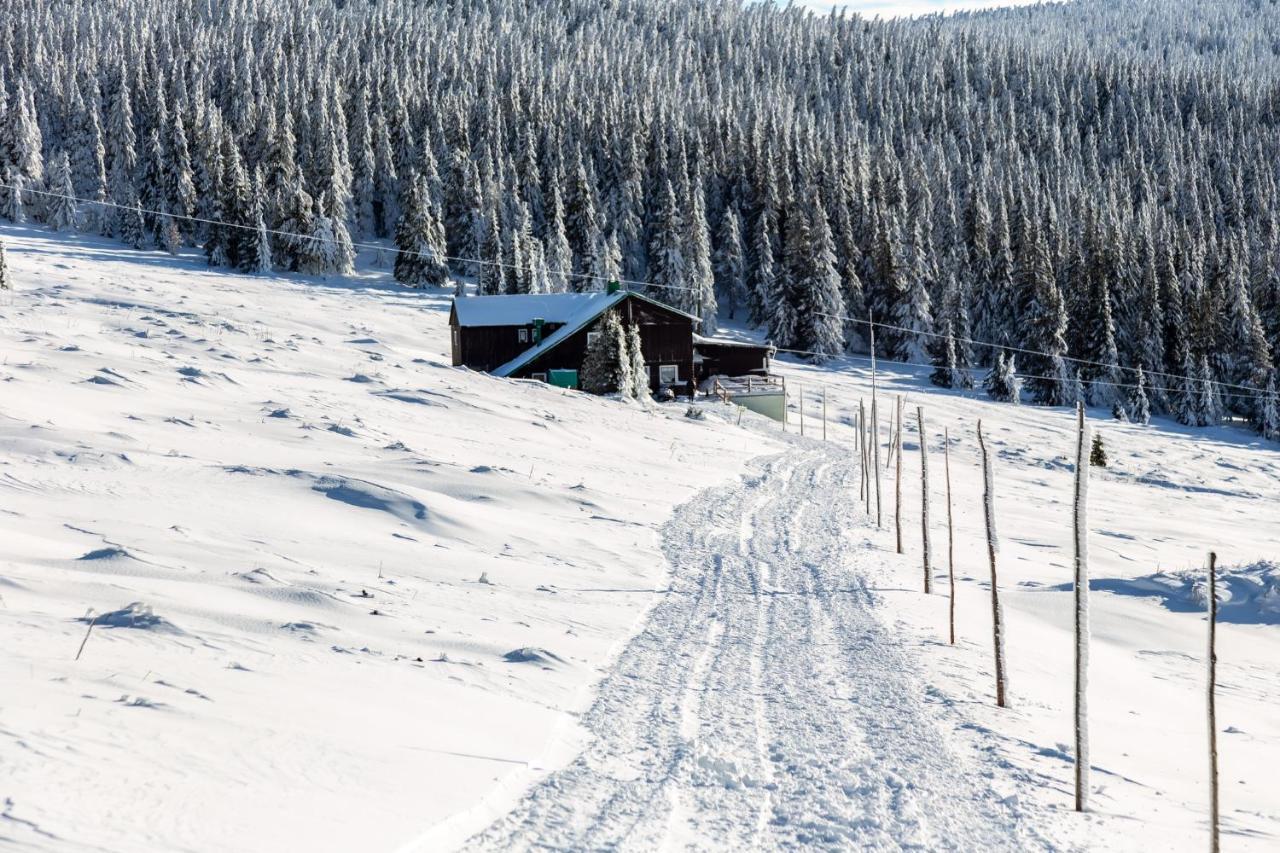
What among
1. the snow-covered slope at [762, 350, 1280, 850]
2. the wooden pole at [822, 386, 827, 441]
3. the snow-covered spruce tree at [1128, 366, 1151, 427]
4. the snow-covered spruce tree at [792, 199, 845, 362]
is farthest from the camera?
the snow-covered spruce tree at [792, 199, 845, 362]

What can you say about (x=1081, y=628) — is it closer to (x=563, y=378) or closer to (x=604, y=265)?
(x=563, y=378)

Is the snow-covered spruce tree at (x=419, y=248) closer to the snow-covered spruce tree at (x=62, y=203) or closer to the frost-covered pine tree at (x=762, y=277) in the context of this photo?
the frost-covered pine tree at (x=762, y=277)

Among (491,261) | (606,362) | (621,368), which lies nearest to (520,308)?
(606,362)

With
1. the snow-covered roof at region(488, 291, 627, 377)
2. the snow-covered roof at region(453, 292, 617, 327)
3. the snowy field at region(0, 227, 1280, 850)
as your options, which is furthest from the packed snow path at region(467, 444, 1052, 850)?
the snow-covered roof at region(453, 292, 617, 327)

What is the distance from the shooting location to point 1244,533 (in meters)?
37.3

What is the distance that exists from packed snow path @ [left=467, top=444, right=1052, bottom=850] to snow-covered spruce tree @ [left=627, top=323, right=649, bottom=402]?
107 ft

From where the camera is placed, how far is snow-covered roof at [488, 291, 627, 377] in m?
54.1

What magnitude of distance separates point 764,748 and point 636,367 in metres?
42.6

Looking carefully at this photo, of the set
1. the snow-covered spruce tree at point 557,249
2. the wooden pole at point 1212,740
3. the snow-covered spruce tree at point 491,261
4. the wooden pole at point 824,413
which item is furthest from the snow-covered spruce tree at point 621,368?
the wooden pole at point 1212,740

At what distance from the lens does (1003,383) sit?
249 ft

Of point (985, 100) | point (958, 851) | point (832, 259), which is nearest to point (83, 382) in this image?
point (958, 851)

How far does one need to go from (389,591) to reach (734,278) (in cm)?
8447

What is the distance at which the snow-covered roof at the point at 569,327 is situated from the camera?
2130 inches

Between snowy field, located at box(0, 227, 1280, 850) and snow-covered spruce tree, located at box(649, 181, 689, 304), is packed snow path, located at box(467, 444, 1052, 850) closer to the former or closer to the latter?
snowy field, located at box(0, 227, 1280, 850)
